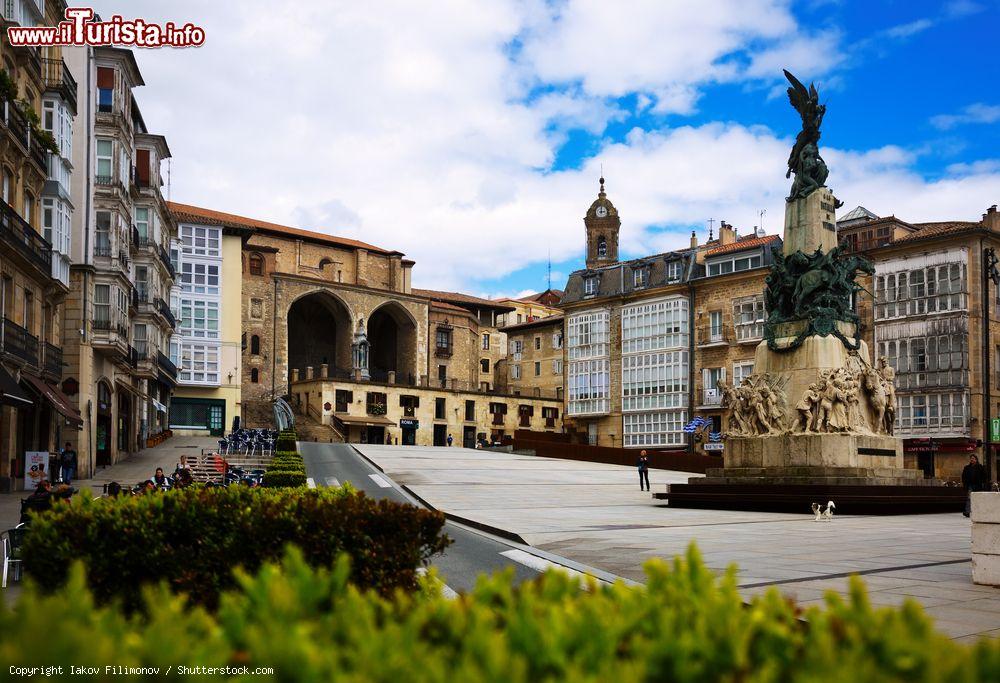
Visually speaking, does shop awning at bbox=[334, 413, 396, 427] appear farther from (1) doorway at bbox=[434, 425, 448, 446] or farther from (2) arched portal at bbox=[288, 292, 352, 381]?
(2) arched portal at bbox=[288, 292, 352, 381]

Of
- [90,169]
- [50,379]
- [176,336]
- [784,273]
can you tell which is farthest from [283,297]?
[784,273]

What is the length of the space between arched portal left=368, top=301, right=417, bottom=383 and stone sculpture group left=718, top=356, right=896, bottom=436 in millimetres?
59456

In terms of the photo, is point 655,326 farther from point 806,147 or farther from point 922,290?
point 806,147

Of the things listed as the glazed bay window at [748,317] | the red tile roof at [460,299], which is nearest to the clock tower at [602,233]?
the red tile roof at [460,299]

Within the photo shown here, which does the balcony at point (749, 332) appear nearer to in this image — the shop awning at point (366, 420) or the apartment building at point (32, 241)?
the shop awning at point (366, 420)

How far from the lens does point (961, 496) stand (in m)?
28.6

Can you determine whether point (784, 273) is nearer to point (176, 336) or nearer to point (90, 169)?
point (90, 169)

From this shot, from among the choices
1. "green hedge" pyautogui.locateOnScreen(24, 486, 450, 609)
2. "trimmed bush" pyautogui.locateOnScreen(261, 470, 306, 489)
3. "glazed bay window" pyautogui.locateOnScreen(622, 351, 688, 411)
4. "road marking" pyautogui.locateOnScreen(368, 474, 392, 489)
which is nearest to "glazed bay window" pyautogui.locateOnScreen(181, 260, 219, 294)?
"glazed bay window" pyautogui.locateOnScreen(622, 351, 688, 411)

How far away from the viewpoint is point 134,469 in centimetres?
3966

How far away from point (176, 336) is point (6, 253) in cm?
3939

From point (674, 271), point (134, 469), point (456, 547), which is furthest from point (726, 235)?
point (456, 547)

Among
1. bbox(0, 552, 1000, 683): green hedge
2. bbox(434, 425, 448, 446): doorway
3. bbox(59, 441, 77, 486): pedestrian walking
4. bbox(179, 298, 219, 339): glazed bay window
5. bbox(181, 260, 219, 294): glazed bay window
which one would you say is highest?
bbox(181, 260, 219, 294): glazed bay window

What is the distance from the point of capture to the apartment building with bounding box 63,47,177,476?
1478 inches

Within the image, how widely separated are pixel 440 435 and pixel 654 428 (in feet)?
69.5
